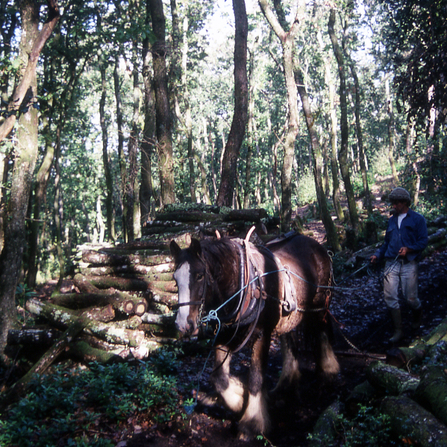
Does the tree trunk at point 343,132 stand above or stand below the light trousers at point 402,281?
above

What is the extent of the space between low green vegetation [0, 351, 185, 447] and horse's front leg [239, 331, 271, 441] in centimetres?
80

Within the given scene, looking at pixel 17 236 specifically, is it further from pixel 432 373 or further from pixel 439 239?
pixel 439 239

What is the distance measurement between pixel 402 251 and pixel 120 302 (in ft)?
16.6

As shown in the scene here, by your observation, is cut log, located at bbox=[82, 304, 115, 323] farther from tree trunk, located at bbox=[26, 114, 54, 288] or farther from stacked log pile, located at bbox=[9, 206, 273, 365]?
tree trunk, located at bbox=[26, 114, 54, 288]

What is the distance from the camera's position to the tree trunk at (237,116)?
12.2m

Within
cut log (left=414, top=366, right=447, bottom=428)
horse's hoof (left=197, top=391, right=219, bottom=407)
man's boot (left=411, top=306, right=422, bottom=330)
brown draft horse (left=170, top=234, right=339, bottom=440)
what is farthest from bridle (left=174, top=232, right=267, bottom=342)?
man's boot (left=411, top=306, right=422, bottom=330)

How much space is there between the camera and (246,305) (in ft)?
14.1

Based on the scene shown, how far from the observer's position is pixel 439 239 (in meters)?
12.0

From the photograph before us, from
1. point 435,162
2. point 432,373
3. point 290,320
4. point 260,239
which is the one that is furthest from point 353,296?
point 432,373

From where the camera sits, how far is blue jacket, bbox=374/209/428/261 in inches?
249

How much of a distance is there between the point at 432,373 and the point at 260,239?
511 centimetres

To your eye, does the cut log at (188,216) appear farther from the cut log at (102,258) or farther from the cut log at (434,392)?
the cut log at (434,392)

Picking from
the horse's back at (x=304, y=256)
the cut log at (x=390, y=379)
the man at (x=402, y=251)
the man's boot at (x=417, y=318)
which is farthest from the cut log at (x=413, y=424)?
the man's boot at (x=417, y=318)

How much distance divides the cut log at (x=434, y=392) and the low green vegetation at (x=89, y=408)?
105 inches
